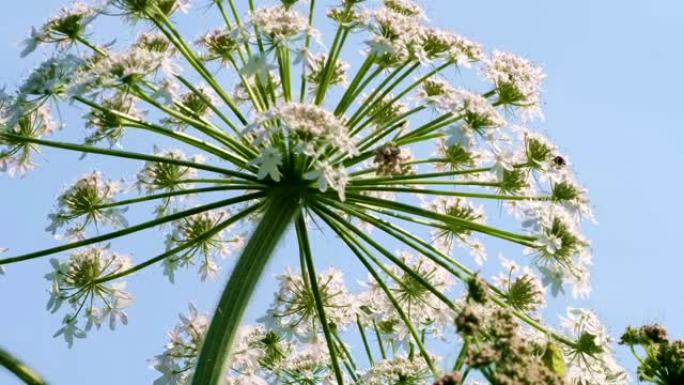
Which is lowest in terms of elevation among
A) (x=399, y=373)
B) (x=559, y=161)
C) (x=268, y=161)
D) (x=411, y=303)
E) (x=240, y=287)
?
(x=240, y=287)

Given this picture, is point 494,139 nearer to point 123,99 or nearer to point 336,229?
point 336,229

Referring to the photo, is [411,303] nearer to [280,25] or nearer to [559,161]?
[559,161]

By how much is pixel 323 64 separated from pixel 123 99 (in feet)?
8.49

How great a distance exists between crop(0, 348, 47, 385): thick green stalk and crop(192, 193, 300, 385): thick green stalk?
154cm

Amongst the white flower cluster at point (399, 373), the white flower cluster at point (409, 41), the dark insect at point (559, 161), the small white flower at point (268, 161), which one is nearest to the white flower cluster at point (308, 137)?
the small white flower at point (268, 161)

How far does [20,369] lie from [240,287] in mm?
2218

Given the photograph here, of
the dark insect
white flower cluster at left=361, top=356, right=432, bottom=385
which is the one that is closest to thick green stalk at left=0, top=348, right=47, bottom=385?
white flower cluster at left=361, top=356, right=432, bottom=385

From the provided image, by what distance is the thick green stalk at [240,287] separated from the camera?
971 centimetres

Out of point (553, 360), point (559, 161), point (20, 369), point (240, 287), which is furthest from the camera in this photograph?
point (559, 161)

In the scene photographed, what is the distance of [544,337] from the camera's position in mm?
11039

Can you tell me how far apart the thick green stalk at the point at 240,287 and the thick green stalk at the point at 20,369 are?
1.54 metres

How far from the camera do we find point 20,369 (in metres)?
8.45

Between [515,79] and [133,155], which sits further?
[515,79]

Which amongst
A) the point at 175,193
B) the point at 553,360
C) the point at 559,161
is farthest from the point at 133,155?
the point at 553,360
